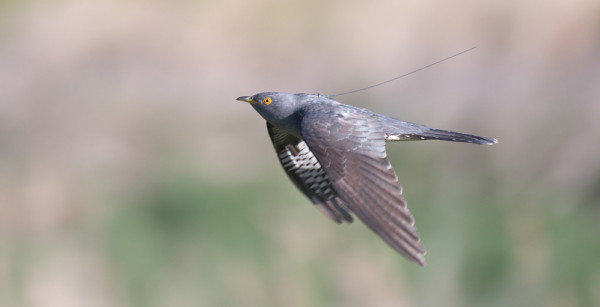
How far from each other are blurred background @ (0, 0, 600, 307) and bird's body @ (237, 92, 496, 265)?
517 cm

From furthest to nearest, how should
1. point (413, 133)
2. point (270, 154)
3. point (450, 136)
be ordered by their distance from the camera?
point (270, 154) → point (413, 133) → point (450, 136)

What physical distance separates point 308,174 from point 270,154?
7136mm

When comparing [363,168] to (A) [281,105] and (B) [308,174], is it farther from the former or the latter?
(B) [308,174]

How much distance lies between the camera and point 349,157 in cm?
590

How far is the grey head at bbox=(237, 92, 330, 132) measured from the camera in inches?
259

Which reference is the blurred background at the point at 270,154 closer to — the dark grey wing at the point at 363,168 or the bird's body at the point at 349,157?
the bird's body at the point at 349,157

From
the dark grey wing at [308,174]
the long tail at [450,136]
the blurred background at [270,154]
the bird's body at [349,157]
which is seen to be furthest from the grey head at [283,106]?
the blurred background at [270,154]

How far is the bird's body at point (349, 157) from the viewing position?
5.47 meters

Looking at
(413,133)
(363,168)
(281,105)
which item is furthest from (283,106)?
(363,168)

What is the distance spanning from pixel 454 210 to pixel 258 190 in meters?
2.47

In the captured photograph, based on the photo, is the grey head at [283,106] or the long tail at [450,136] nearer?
the long tail at [450,136]

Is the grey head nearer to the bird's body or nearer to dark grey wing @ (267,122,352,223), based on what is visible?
the bird's body

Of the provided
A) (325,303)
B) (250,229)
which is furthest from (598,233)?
(250,229)

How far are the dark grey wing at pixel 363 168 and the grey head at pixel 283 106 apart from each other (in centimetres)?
14
